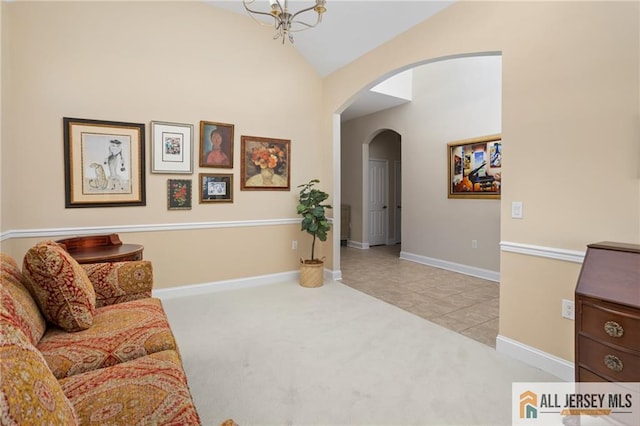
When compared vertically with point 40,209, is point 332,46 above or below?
above

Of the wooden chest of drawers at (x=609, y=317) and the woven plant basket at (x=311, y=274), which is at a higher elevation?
the wooden chest of drawers at (x=609, y=317)

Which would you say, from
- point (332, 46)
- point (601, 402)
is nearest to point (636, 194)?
point (601, 402)

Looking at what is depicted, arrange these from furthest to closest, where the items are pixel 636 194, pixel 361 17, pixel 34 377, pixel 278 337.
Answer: pixel 361 17 → pixel 278 337 → pixel 636 194 → pixel 34 377

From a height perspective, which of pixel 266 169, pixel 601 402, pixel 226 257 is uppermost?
pixel 266 169

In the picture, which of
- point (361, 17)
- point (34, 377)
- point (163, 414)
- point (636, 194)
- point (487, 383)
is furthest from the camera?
point (361, 17)

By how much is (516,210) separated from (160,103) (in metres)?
3.72

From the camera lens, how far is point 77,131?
3.20m

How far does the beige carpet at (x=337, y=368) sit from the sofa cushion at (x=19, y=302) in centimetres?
94

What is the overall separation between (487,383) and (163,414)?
1993 millimetres

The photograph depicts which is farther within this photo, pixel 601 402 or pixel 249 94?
pixel 249 94

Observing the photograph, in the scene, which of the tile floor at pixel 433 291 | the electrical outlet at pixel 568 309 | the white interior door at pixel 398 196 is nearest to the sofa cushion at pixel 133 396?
the electrical outlet at pixel 568 309

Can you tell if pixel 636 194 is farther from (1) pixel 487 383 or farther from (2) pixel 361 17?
(2) pixel 361 17

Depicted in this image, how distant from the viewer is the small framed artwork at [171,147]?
3.59 m

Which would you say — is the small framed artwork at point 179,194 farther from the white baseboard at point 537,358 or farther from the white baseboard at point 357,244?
the white baseboard at point 357,244
